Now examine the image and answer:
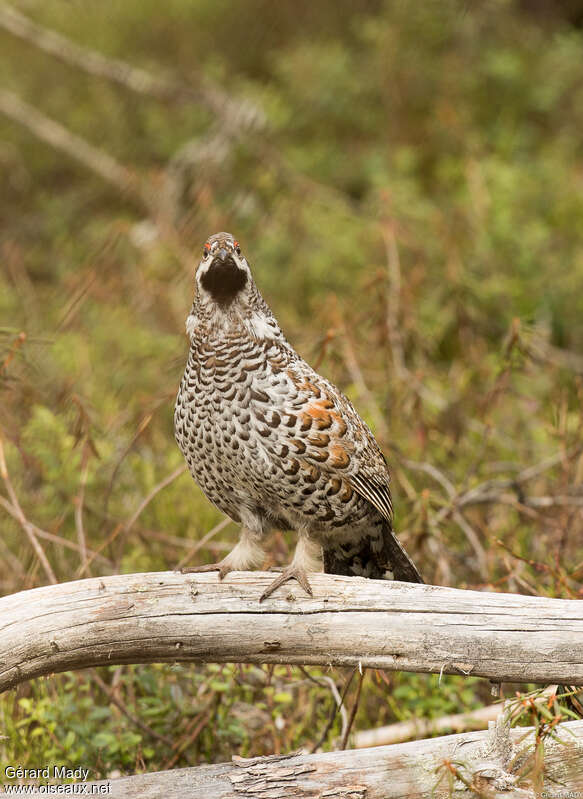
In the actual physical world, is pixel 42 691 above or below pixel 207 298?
below

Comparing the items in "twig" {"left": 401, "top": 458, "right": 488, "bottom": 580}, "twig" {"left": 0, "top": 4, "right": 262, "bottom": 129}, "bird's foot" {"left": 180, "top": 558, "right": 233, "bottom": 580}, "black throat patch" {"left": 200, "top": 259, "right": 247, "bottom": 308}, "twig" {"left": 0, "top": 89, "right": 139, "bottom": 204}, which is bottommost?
"bird's foot" {"left": 180, "top": 558, "right": 233, "bottom": 580}

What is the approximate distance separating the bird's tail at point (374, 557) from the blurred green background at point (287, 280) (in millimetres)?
412

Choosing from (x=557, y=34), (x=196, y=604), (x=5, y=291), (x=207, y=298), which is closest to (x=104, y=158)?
(x=5, y=291)

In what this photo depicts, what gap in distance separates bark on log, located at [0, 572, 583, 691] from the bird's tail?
0.73 meters

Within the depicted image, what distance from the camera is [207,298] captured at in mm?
3736

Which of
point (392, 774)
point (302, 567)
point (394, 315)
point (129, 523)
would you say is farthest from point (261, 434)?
point (394, 315)

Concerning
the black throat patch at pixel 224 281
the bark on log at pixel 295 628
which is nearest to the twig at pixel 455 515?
the bark on log at pixel 295 628

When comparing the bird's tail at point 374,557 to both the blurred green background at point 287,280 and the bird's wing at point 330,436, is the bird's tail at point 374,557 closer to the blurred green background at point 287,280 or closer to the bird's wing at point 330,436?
the bird's wing at point 330,436

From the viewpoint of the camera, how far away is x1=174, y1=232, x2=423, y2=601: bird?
3.49 metres

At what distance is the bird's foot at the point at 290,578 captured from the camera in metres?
3.32

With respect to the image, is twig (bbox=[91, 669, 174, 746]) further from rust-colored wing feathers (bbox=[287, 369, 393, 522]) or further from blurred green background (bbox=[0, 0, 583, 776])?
rust-colored wing feathers (bbox=[287, 369, 393, 522])

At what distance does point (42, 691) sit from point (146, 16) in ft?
27.6

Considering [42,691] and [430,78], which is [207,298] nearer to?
[42,691]

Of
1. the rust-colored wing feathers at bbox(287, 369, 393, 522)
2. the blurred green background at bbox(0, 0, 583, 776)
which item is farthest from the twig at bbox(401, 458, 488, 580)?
the rust-colored wing feathers at bbox(287, 369, 393, 522)
